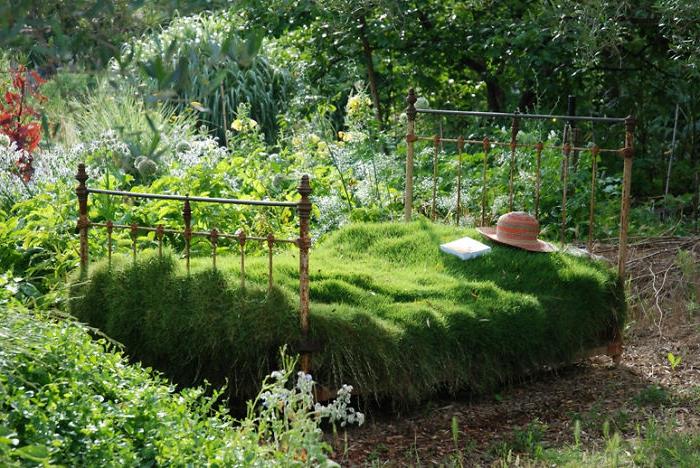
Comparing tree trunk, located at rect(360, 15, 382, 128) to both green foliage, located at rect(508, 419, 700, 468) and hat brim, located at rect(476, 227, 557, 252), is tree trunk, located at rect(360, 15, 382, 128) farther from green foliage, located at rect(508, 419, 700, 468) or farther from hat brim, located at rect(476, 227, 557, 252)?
green foliage, located at rect(508, 419, 700, 468)

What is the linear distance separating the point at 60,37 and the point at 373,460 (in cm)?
263

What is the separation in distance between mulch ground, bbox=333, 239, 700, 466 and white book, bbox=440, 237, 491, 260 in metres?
0.81

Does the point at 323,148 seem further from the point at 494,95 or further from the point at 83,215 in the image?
the point at 83,215

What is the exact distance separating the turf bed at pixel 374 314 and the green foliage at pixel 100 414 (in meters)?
0.85

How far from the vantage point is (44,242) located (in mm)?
6180

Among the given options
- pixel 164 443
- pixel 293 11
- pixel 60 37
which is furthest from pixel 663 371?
pixel 293 11

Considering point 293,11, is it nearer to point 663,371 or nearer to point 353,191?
point 353,191

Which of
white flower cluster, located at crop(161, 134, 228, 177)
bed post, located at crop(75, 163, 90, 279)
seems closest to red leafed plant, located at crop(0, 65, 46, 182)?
white flower cluster, located at crop(161, 134, 228, 177)

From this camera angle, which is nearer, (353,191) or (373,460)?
(373,460)

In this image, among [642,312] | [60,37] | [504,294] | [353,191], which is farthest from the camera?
[353,191]

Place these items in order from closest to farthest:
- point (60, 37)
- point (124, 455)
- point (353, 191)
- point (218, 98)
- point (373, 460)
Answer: point (60, 37), point (124, 455), point (373, 460), point (353, 191), point (218, 98)

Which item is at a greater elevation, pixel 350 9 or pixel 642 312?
pixel 350 9

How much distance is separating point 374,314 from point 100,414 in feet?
→ 6.28

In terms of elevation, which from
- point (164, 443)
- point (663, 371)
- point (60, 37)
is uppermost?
point (60, 37)
